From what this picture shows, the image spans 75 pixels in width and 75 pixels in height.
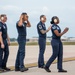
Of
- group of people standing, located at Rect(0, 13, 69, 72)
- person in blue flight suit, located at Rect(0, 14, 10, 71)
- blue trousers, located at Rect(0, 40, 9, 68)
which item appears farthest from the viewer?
blue trousers, located at Rect(0, 40, 9, 68)

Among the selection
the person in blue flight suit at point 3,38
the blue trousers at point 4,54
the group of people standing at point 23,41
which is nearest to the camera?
the group of people standing at point 23,41

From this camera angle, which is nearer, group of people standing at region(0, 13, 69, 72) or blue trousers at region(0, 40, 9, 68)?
group of people standing at region(0, 13, 69, 72)

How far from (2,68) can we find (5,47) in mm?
669

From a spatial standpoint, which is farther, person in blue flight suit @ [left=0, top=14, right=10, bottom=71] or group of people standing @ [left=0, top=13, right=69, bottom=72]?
person in blue flight suit @ [left=0, top=14, right=10, bottom=71]

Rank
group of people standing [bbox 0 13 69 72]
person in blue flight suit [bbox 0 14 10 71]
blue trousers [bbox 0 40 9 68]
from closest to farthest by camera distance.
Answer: group of people standing [bbox 0 13 69 72] < person in blue flight suit [bbox 0 14 10 71] < blue trousers [bbox 0 40 9 68]

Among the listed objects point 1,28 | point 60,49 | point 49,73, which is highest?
point 1,28

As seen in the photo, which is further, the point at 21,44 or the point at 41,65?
the point at 41,65

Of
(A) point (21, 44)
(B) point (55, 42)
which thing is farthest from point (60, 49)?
(A) point (21, 44)

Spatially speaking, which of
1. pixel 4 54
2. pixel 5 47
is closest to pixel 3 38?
pixel 5 47

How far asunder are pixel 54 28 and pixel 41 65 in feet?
6.42

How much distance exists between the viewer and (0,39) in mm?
10523

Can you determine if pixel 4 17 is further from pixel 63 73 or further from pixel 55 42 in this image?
pixel 63 73

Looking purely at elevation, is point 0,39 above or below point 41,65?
above

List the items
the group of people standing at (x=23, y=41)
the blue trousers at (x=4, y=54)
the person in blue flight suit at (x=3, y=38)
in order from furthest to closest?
the blue trousers at (x=4, y=54) < the person in blue flight suit at (x=3, y=38) < the group of people standing at (x=23, y=41)
